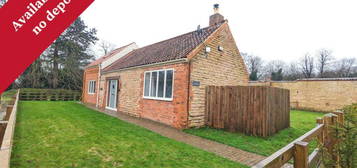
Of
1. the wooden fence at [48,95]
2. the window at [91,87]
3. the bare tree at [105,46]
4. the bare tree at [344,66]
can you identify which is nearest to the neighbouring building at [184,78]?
the window at [91,87]

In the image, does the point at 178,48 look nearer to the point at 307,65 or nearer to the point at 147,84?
the point at 147,84

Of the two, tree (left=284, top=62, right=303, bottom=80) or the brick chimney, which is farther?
tree (left=284, top=62, right=303, bottom=80)

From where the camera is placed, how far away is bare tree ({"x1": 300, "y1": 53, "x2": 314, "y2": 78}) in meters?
40.8

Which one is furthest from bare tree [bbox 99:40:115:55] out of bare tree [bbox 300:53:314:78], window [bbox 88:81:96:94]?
bare tree [bbox 300:53:314:78]

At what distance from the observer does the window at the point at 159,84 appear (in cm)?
805

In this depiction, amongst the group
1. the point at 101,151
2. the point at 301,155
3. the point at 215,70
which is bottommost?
the point at 101,151

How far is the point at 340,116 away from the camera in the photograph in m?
4.59

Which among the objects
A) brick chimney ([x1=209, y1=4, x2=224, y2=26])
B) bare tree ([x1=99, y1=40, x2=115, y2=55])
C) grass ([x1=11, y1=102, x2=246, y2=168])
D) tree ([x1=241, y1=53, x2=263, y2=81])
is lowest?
grass ([x1=11, y1=102, x2=246, y2=168])

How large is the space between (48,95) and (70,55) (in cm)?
656

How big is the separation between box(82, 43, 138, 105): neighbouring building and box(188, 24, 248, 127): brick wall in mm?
11131

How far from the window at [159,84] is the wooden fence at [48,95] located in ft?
60.5

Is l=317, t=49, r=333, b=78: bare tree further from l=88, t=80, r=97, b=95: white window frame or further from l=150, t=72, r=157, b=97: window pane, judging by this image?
l=88, t=80, r=97, b=95: white window frame

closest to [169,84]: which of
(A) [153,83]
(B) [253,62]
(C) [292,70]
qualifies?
(A) [153,83]

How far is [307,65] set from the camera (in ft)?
137
